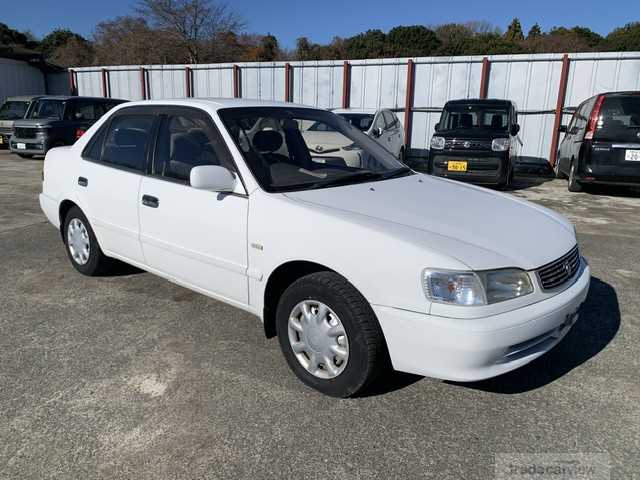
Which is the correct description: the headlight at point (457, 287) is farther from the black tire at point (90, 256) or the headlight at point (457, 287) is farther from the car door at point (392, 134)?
the car door at point (392, 134)

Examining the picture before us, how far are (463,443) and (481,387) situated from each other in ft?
1.84

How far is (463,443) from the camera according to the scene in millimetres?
2373

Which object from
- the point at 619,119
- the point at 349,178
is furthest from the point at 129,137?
the point at 619,119

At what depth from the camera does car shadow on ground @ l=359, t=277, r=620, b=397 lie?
2.86 meters

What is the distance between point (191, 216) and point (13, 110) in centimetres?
1523

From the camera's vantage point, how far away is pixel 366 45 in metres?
49.5

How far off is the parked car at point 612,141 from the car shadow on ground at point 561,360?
544 centimetres

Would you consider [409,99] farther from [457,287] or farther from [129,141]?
[457,287]

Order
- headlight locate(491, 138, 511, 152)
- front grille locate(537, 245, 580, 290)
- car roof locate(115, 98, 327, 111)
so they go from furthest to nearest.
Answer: headlight locate(491, 138, 511, 152) < car roof locate(115, 98, 327, 111) < front grille locate(537, 245, 580, 290)

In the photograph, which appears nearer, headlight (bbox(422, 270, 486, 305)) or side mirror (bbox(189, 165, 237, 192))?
headlight (bbox(422, 270, 486, 305))

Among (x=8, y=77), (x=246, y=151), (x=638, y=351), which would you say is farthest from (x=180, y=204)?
(x=8, y=77)

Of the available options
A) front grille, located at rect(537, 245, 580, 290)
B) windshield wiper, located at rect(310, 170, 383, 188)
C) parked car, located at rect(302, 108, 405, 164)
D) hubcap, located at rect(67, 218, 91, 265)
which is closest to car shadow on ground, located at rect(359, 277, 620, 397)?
front grille, located at rect(537, 245, 580, 290)

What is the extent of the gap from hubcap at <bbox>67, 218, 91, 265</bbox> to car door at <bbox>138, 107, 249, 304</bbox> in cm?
104

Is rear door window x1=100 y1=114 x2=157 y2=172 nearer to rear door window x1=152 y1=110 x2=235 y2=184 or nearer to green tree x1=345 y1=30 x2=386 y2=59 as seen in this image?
rear door window x1=152 y1=110 x2=235 y2=184
